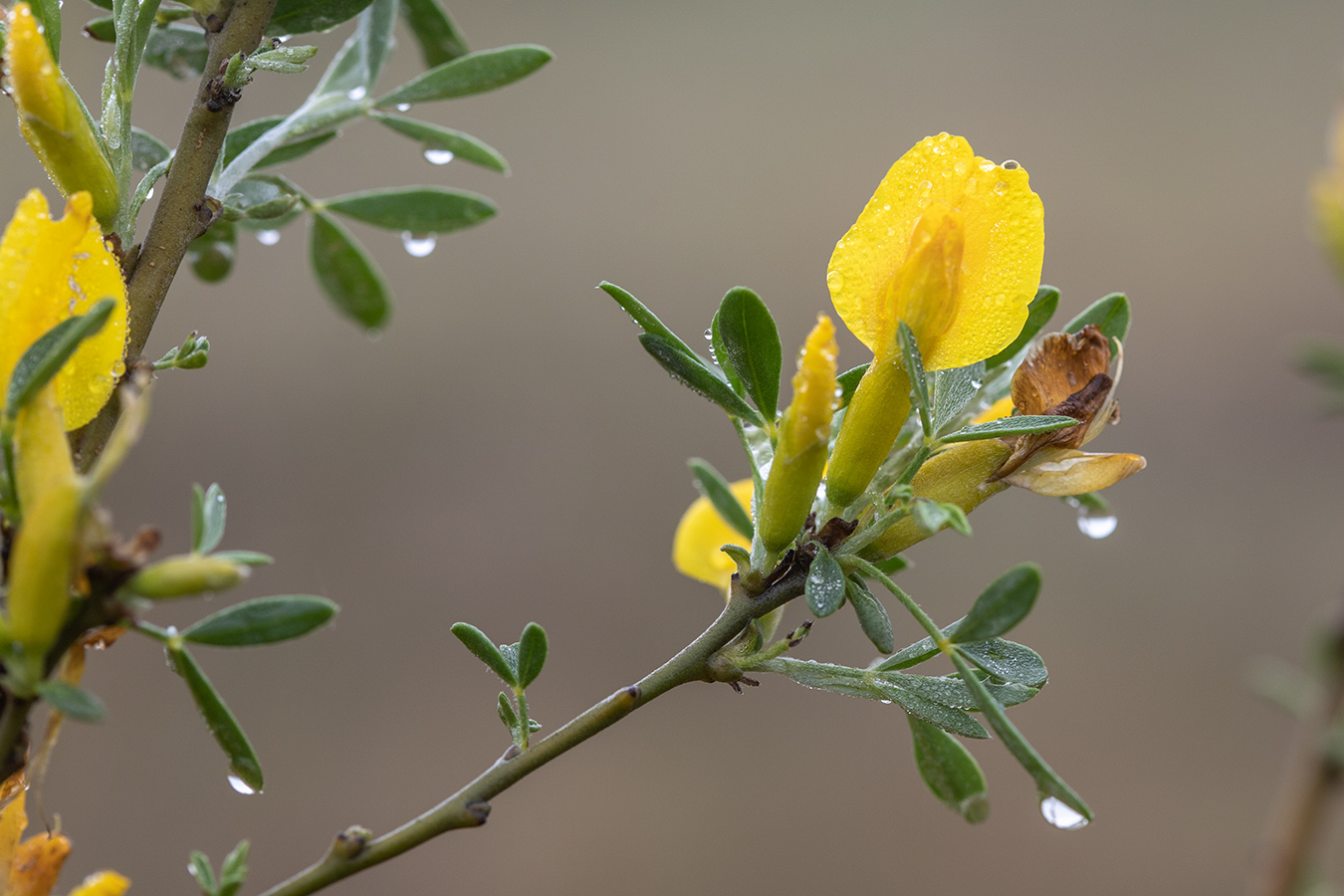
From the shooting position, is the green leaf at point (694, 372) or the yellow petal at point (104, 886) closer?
the yellow petal at point (104, 886)

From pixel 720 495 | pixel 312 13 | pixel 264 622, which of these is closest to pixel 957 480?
pixel 720 495

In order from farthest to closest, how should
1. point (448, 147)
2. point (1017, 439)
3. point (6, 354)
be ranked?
1. point (448, 147)
2. point (1017, 439)
3. point (6, 354)

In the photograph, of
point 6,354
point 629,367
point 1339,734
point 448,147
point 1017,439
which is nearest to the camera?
point 1339,734

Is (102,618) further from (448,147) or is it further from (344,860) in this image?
(448,147)

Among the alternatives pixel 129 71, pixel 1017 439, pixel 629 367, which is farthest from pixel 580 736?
pixel 629 367

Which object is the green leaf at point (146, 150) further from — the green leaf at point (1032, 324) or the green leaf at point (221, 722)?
the green leaf at point (1032, 324)

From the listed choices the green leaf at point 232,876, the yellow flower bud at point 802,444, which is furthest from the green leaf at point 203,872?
the yellow flower bud at point 802,444
